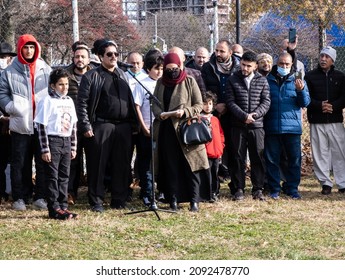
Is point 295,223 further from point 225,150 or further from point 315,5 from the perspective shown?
point 315,5

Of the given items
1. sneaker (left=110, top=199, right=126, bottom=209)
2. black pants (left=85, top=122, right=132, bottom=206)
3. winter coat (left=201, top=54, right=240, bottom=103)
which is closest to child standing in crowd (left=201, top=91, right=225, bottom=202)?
winter coat (left=201, top=54, right=240, bottom=103)

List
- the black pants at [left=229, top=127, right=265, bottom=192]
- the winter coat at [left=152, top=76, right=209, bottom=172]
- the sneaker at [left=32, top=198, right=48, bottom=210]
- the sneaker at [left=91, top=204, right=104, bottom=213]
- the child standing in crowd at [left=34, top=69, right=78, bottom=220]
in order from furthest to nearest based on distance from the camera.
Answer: the black pants at [left=229, top=127, right=265, bottom=192]
the sneaker at [left=32, top=198, right=48, bottom=210]
the sneaker at [left=91, top=204, right=104, bottom=213]
the winter coat at [left=152, top=76, right=209, bottom=172]
the child standing in crowd at [left=34, top=69, right=78, bottom=220]

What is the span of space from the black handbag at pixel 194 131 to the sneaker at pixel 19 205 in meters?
2.01

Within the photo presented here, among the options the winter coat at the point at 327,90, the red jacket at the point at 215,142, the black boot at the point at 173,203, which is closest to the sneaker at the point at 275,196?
the red jacket at the point at 215,142

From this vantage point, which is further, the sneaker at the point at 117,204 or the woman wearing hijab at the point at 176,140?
the sneaker at the point at 117,204

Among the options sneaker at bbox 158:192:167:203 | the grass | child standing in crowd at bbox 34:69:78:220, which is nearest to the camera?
the grass

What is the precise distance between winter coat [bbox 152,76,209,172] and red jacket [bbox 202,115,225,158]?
47 cm

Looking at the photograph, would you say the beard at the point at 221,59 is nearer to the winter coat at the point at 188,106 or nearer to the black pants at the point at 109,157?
the winter coat at the point at 188,106

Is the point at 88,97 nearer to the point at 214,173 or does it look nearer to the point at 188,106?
the point at 188,106

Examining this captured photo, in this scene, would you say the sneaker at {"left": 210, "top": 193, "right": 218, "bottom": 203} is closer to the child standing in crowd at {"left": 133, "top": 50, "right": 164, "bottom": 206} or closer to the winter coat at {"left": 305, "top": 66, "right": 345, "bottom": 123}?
the child standing in crowd at {"left": 133, "top": 50, "right": 164, "bottom": 206}

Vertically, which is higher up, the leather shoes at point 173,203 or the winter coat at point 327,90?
the winter coat at point 327,90

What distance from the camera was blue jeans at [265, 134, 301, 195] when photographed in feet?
29.5

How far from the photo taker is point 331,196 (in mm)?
9242

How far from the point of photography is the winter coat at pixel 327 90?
930 centimetres
